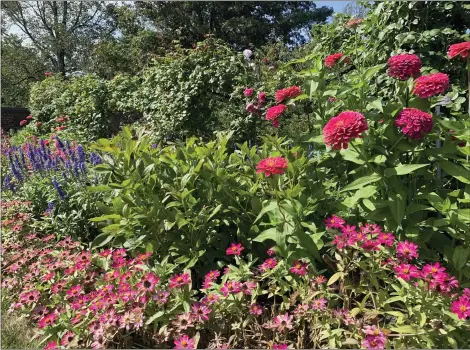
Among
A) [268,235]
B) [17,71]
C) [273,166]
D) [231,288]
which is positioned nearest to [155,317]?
[231,288]

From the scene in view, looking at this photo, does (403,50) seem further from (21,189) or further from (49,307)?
(21,189)

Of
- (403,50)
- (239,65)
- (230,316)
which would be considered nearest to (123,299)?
(230,316)

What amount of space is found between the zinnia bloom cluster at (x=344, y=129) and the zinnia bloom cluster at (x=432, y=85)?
37 cm

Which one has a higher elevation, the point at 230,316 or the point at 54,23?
the point at 54,23

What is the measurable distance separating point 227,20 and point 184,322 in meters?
19.5

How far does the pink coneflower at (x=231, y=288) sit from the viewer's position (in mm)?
1952

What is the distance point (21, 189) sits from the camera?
4.04 metres

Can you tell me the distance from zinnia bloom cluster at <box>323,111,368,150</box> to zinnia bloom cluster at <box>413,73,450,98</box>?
1.23 ft

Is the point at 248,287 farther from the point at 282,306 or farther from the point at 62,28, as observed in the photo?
the point at 62,28

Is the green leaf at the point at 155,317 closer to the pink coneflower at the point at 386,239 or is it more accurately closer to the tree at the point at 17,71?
the pink coneflower at the point at 386,239

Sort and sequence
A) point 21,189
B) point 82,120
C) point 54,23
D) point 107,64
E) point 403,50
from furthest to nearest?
point 54,23
point 107,64
point 82,120
point 21,189
point 403,50

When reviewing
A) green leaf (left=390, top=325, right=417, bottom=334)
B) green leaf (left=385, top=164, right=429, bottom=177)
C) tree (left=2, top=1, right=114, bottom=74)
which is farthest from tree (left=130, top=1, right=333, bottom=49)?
green leaf (left=390, top=325, right=417, bottom=334)

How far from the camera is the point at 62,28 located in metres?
24.8

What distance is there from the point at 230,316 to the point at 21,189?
9.57 ft
